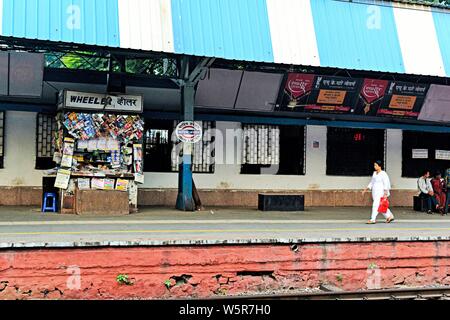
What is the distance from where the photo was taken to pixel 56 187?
13.7 m

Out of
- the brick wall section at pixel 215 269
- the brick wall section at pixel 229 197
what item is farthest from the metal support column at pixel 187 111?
the brick wall section at pixel 215 269

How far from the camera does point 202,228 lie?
10.9 meters

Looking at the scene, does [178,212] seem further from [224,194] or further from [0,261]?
[0,261]

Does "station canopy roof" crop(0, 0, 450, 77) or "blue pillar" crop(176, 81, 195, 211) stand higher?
"station canopy roof" crop(0, 0, 450, 77)

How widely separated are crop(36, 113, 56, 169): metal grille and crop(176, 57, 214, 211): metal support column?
3917 millimetres

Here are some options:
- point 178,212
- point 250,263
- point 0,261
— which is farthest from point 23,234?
point 178,212

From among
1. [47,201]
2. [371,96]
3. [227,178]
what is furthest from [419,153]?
[47,201]

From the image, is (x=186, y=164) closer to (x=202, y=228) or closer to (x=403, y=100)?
(x=202, y=228)

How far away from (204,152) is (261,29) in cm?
467

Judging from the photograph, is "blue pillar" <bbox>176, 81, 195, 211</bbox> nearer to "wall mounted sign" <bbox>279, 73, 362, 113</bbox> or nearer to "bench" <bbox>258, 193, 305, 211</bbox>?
"bench" <bbox>258, 193, 305, 211</bbox>

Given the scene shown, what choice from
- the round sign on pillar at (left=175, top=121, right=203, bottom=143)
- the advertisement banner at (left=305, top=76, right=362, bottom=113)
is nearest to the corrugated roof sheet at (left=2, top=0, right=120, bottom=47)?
the round sign on pillar at (left=175, top=121, right=203, bottom=143)

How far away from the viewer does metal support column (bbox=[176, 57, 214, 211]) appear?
45.6 ft
